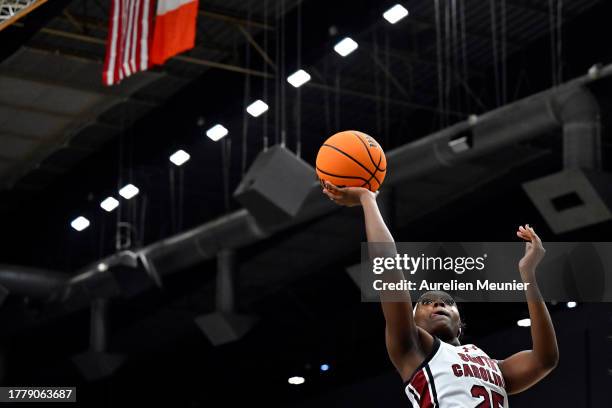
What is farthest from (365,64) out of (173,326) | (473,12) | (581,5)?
(173,326)

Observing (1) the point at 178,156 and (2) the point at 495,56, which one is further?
(1) the point at 178,156

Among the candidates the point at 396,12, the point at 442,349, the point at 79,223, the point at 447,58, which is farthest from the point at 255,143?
the point at 442,349

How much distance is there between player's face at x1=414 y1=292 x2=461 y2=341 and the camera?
498 cm

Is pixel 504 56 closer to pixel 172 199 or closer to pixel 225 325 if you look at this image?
pixel 225 325

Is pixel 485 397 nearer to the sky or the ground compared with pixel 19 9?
nearer to the ground

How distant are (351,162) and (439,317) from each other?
0.99m

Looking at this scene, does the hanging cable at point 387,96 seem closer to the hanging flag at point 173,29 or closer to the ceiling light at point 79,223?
the hanging flag at point 173,29

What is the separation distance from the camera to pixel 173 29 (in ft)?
47.3

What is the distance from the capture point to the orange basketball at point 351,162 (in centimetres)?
555

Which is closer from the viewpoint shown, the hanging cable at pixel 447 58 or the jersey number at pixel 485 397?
the jersey number at pixel 485 397

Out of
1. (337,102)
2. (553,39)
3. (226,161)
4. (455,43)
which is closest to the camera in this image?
(553,39)

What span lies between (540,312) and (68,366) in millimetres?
30048

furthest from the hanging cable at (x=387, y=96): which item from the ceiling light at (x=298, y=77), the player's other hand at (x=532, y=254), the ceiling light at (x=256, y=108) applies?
the player's other hand at (x=532, y=254)

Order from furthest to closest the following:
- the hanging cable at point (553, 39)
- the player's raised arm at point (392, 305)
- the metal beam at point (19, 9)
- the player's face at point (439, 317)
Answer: the hanging cable at point (553, 39) < the metal beam at point (19, 9) < the player's face at point (439, 317) < the player's raised arm at point (392, 305)
